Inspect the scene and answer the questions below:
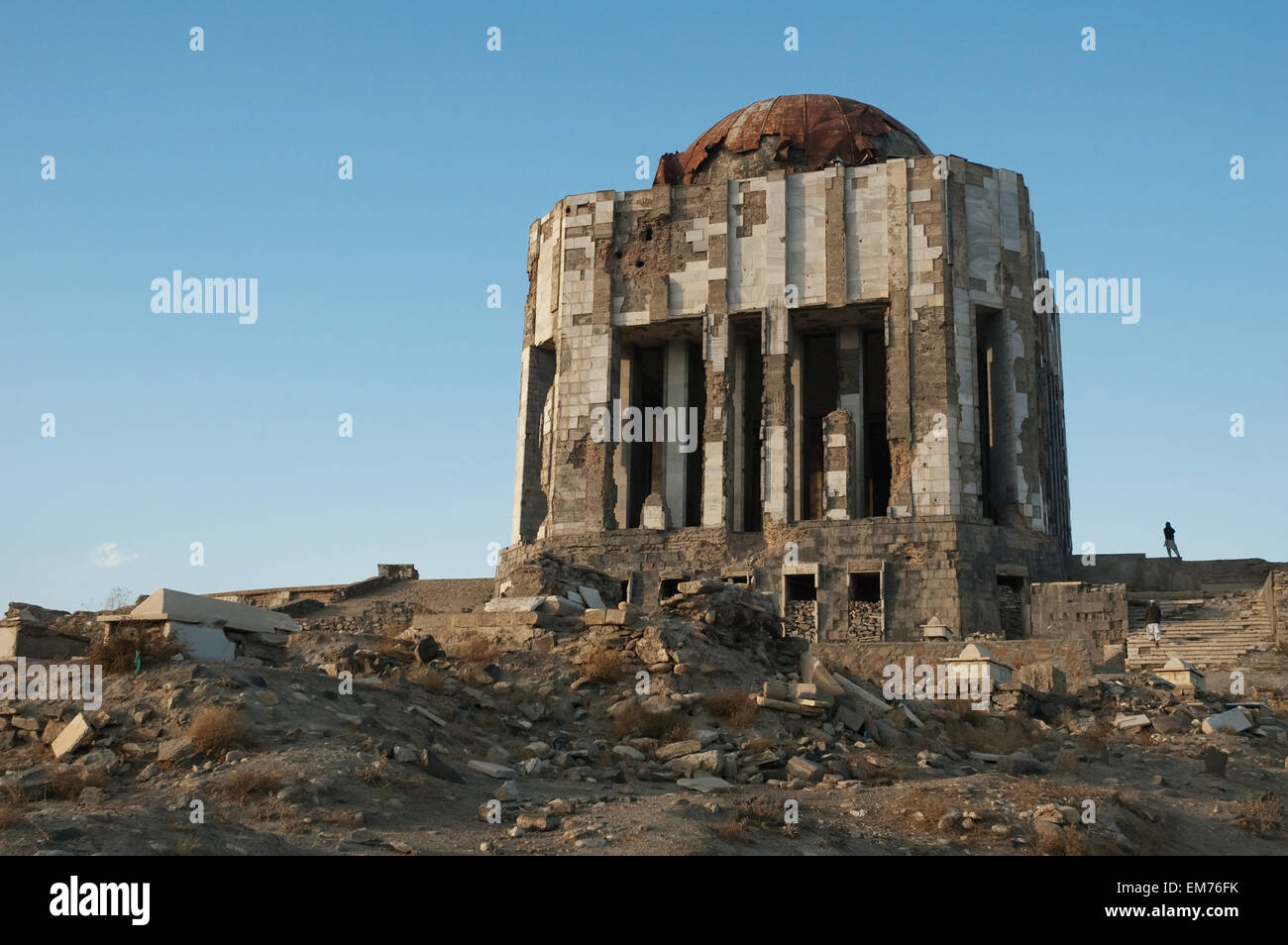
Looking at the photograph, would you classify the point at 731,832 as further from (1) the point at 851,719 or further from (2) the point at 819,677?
(2) the point at 819,677

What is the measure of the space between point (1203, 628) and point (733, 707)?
45.2 ft

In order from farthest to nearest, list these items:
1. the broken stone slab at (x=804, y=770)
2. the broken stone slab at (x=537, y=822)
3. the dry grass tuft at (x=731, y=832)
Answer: the broken stone slab at (x=804, y=770), the broken stone slab at (x=537, y=822), the dry grass tuft at (x=731, y=832)

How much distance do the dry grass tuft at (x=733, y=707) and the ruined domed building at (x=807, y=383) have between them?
13329 millimetres

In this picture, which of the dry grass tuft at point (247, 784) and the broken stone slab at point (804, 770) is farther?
the broken stone slab at point (804, 770)

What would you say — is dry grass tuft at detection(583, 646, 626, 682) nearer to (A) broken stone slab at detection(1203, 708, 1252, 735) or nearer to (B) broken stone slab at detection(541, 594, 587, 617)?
(B) broken stone slab at detection(541, 594, 587, 617)

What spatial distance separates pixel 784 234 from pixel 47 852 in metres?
27.2

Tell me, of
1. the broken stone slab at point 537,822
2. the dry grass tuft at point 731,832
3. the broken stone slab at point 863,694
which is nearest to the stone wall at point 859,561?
the broken stone slab at point 863,694

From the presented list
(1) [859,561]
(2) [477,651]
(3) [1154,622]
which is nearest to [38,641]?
(2) [477,651]

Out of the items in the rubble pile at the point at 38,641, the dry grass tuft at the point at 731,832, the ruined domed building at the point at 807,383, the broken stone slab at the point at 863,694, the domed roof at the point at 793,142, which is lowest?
the dry grass tuft at the point at 731,832

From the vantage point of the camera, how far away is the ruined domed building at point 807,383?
30.5 m

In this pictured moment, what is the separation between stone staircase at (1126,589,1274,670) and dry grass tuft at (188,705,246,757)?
15.8m

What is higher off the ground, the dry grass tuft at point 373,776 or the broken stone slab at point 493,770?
the dry grass tuft at point 373,776

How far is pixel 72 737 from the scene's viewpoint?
12.5 meters

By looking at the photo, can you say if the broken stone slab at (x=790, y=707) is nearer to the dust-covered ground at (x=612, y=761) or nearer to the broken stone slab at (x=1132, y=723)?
the dust-covered ground at (x=612, y=761)
